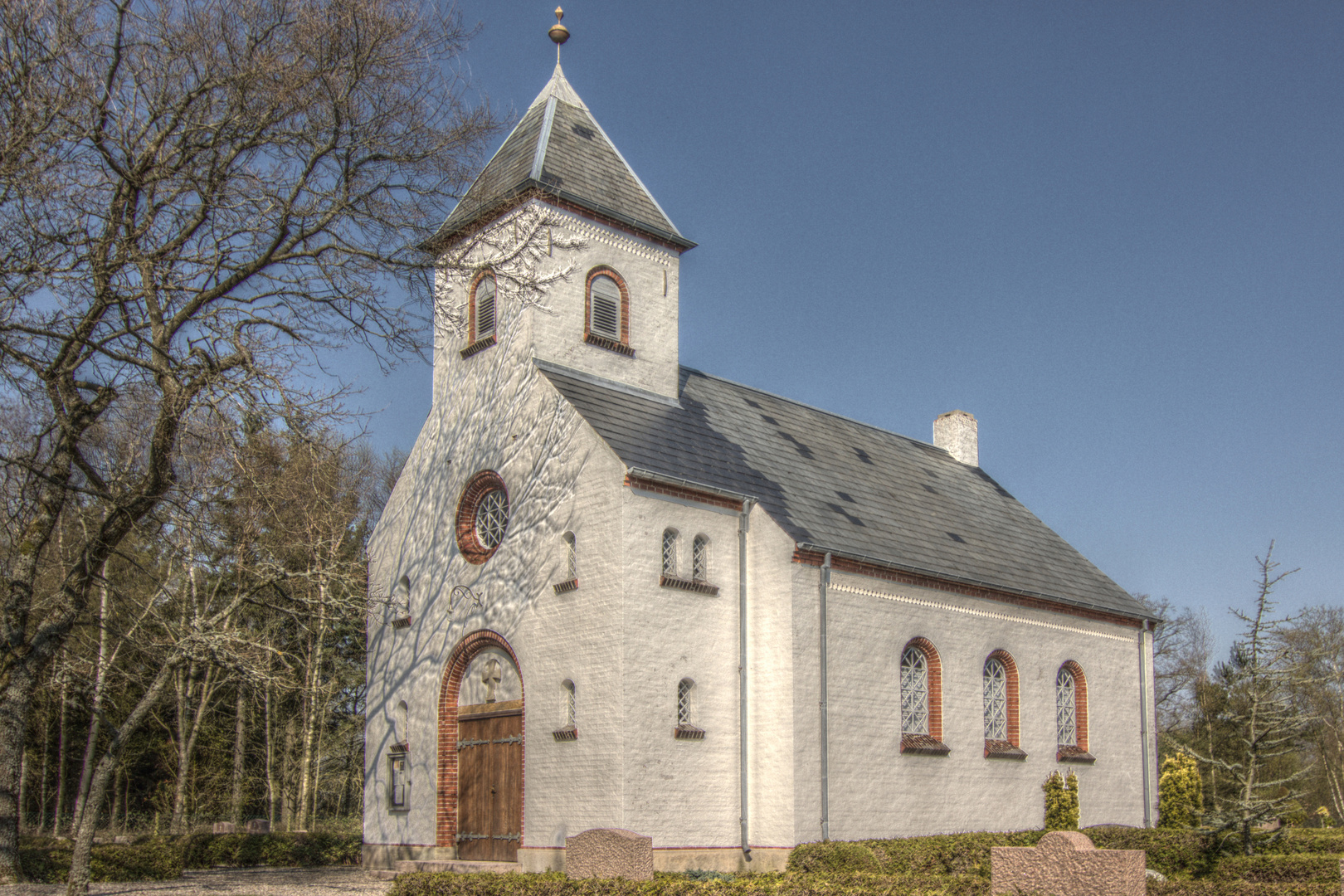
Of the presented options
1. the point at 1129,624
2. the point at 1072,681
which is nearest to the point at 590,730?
the point at 1072,681

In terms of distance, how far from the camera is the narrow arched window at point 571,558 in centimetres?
1747

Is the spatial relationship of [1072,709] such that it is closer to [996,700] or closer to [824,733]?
[996,700]

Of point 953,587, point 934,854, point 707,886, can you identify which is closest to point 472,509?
point 953,587

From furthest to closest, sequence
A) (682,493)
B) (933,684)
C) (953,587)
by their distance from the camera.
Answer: (953,587), (933,684), (682,493)

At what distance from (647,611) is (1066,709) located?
11693mm

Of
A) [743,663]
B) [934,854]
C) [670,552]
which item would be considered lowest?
[934,854]

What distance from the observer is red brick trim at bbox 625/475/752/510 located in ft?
56.3

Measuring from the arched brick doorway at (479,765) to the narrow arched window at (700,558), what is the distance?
333cm

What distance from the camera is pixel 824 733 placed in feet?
57.7

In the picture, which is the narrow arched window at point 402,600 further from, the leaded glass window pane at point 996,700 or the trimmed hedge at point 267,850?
the leaded glass window pane at point 996,700

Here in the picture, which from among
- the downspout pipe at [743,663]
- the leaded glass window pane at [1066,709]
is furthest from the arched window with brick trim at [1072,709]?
the downspout pipe at [743,663]

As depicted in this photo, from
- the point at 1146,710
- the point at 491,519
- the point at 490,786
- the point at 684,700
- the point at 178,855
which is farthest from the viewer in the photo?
the point at 1146,710

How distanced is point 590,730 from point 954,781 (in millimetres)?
7540

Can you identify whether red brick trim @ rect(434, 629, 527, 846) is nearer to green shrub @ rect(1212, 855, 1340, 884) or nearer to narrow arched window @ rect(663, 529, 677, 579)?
narrow arched window @ rect(663, 529, 677, 579)
